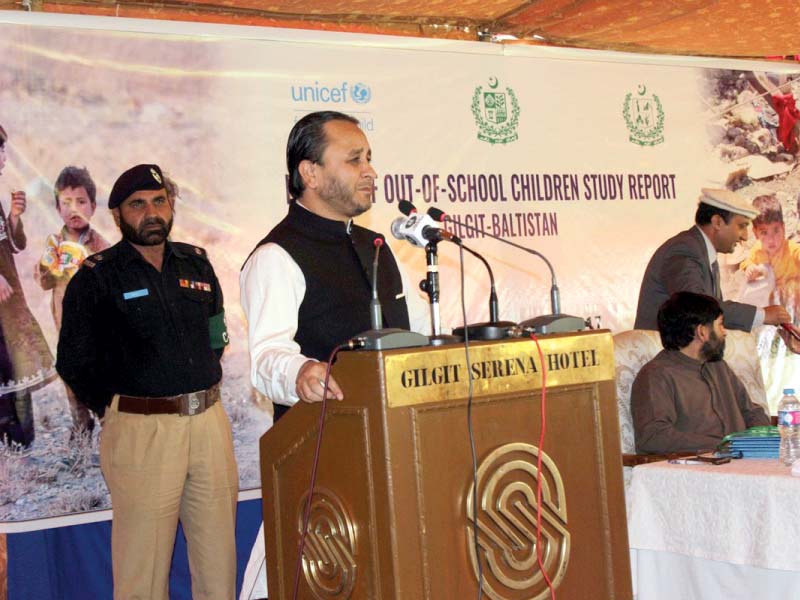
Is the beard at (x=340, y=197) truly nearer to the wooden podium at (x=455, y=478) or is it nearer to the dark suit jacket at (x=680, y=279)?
the wooden podium at (x=455, y=478)

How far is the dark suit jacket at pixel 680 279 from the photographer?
537 centimetres

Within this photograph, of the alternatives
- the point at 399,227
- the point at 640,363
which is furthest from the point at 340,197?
the point at 640,363

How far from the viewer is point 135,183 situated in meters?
4.31

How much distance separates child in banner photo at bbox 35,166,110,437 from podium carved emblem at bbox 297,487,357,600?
2.44 m

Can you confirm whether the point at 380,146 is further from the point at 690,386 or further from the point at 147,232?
the point at 690,386

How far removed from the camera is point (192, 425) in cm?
418

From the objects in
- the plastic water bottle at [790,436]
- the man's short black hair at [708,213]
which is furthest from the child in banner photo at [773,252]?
the plastic water bottle at [790,436]

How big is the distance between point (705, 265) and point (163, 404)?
9.67 ft

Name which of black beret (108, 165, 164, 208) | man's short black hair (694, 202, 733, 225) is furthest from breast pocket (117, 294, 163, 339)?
man's short black hair (694, 202, 733, 225)

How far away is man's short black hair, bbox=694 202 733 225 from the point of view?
5664 mm

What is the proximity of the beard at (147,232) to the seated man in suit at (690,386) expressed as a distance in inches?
84.7

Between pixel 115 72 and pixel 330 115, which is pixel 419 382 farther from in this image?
pixel 115 72

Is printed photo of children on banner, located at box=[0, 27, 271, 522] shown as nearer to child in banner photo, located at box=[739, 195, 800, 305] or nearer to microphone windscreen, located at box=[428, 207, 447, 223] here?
microphone windscreen, located at box=[428, 207, 447, 223]

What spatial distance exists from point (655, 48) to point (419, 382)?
4.78m
